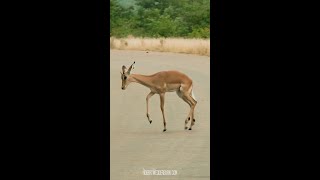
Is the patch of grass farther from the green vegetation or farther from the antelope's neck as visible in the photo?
the antelope's neck

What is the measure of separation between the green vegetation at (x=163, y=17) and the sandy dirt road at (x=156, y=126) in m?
0.19

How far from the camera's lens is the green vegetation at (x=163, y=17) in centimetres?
846

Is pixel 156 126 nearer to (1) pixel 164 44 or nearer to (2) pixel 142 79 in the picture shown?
(2) pixel 142 79

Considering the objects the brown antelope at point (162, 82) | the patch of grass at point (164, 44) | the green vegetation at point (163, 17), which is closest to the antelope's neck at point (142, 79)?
the brown antelope at point (162, 82)

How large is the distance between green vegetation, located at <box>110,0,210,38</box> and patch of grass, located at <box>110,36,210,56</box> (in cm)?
5

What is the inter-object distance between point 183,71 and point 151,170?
87 centimetres

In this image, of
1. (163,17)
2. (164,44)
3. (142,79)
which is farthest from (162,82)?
(163,17)

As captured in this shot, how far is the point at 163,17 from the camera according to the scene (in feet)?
27.9

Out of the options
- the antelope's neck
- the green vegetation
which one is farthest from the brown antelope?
the green vegetation

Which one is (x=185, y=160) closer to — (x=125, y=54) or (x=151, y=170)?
(x=151, y=170)

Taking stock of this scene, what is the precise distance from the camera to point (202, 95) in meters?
8.48

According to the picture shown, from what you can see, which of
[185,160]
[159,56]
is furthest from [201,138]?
[159,56]

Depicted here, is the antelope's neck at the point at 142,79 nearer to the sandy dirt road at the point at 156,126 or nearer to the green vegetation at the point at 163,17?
the sandy dirt road at the point at 156,126

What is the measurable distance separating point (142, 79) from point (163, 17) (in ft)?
1.71
